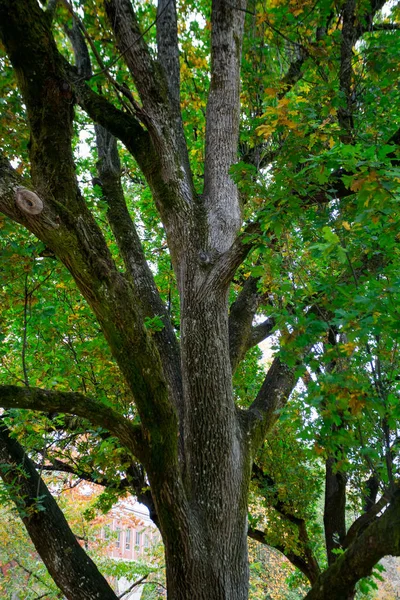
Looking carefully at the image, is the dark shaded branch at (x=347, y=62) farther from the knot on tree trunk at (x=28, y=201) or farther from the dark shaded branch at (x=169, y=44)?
the knot on tree trunk at (x=28, y=201)

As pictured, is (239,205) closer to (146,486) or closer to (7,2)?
(7,2)

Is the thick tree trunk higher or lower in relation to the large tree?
lower

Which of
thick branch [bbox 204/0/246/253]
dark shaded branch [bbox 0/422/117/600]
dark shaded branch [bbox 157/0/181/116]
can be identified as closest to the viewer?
dark shaded branch [bbox 0/422/117/600]

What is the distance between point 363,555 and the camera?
6.66ft

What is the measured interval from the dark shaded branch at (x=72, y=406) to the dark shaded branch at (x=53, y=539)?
1348mm

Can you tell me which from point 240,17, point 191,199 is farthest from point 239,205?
point 240,17

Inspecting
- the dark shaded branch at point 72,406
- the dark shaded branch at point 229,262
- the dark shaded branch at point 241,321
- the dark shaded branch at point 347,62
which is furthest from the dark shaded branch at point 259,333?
the dark shaded branch at point 347,62

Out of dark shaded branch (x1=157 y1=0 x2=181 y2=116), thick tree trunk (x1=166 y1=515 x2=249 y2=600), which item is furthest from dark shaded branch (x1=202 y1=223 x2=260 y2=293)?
dark shaded branch (x1=157 y1=0 x2=181 y2=116)

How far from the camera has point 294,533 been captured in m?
7.11

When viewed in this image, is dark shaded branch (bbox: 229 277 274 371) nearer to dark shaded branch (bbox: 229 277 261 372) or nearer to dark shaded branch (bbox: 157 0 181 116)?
dark shaded branch (bbox: 229 277 261 372)

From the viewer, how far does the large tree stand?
2.38m

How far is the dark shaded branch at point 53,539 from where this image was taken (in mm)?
3412

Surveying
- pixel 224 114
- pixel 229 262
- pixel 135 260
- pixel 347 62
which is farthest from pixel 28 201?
pixel 347 62

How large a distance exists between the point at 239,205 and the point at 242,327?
118 centimetres
